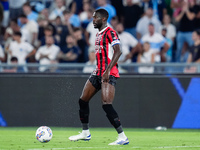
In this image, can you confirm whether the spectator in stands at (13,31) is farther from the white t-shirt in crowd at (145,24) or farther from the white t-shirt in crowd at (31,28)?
the white t-shirt in crowd at (145,24)

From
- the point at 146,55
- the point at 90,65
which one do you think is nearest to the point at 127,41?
the point at 146,55

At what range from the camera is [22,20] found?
1747 centimetres

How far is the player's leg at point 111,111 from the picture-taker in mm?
9164

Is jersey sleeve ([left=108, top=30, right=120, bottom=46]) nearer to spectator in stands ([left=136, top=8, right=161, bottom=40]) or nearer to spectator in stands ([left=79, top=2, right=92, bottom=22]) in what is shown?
spectator in stands ([left=136, top=8, right=161, bottom=40])

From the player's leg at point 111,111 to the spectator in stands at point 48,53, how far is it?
664 centimetres

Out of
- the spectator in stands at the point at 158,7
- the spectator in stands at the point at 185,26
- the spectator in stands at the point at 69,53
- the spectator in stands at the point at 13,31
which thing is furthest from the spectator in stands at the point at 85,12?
the spectator in stands at the point at 185,26

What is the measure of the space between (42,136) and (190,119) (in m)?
6.21

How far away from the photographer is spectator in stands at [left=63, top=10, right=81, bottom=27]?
1705cm

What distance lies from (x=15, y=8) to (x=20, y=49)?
2.55m

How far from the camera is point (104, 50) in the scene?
9.48 metres

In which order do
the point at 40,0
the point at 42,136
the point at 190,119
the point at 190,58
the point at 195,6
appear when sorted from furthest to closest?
the point at 40,0 → the point at 195,6 → the point at 190,58 → the point at 190,119 → the point at 42,136

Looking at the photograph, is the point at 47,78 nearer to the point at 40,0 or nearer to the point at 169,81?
the point at 169,81

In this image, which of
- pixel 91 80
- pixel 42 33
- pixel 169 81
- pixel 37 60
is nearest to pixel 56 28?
pixel 42 33

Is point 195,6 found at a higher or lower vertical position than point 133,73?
higher
